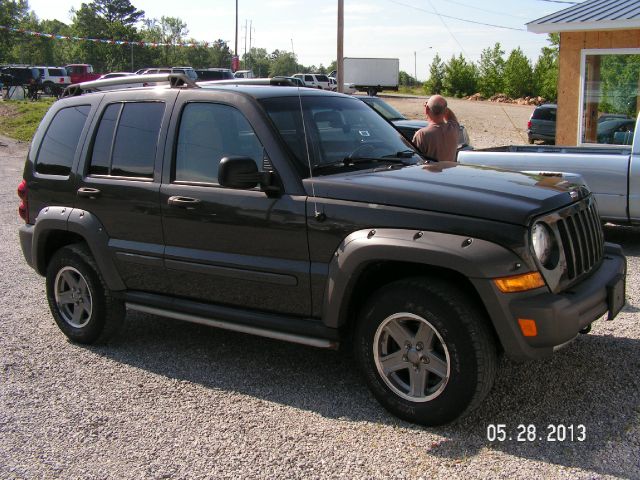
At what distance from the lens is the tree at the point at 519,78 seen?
5459 cm

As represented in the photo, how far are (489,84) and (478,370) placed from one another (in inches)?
2272

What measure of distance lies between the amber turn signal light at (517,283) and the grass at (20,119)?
25106 mm

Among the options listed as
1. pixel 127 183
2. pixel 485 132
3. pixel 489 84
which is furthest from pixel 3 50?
pixel 127 183

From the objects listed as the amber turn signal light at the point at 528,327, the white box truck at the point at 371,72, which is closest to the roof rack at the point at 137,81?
the amber turn signal light at the point at 528,327

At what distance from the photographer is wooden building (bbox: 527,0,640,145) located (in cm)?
1373

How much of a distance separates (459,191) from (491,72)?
57965 mm

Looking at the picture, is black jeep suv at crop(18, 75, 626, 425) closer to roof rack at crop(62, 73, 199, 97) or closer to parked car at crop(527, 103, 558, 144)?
roof rack at crop(62, 73, 199, 97)

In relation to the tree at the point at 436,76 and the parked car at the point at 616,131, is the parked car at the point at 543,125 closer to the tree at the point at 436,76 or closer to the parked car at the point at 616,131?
the parked car at the point at 616,131

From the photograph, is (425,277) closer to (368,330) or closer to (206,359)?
(368,330)

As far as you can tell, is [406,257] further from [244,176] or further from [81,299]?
[81,299]

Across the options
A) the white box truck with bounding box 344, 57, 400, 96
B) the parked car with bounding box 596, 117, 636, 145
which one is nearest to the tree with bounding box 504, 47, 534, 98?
the white box truck with bounding box 344, 57, 400, 96

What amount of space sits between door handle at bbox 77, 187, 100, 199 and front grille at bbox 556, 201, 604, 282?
126 inches

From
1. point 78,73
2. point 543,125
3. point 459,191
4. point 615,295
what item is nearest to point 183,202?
point 459,191

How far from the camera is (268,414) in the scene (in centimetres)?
415
